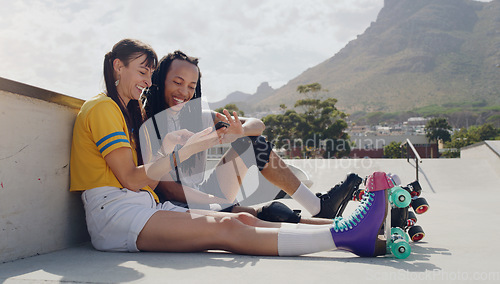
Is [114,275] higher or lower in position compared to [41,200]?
lower

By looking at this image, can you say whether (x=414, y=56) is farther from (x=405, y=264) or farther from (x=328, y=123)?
(x=405, y=264)

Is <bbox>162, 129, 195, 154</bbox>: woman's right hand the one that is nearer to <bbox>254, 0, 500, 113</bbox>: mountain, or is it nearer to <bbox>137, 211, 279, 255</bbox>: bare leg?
<bbox>137, 211, 279, 255</bbox>: bare leg

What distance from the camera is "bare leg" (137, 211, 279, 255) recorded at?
170 cm

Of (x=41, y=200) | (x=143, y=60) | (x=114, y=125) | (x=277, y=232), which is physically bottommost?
(x=277, y=232)

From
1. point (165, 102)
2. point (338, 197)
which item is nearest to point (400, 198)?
point (338, 197)

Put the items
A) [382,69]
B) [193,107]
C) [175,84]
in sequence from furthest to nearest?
1. [382,69]
2. [193,107]
3. [175,84]

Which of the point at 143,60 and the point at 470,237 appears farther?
the point at 470,237

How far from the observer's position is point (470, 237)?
2.24 m

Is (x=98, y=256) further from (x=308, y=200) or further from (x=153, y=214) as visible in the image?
(x=308, y=200)

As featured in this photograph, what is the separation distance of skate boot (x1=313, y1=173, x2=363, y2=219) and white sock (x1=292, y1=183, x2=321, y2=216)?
27mm

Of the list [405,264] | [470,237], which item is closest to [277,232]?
[405,264]

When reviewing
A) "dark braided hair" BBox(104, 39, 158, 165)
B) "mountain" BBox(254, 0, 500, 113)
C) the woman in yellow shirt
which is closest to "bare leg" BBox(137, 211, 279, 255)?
the woman in yellow shirt

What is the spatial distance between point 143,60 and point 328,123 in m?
44.2

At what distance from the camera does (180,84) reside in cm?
247
